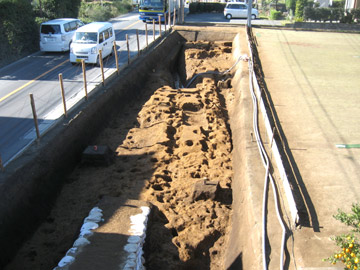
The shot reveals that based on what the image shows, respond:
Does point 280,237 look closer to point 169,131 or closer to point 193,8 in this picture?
point 169,131

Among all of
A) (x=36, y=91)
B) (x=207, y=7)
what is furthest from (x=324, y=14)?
(x=36, y=91)

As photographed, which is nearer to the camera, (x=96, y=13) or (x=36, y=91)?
(x=36, y=91)

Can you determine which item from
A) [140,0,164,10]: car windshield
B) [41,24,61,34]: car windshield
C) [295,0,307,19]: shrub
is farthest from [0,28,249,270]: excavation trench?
[295,0,307,19]: shrub

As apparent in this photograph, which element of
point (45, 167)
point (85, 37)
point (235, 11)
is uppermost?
point (85, 37)

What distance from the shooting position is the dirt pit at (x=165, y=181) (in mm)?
7156

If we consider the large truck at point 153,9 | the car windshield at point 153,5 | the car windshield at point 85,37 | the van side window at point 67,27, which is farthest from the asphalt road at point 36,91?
the car windshield at point 153,5

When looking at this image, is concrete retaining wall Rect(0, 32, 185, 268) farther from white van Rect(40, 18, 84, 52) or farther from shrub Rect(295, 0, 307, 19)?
shrub Rect(295, 0, 307, 19)

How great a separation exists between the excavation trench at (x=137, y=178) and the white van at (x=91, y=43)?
352 centimetres

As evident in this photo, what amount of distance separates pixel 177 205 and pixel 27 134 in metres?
4.85

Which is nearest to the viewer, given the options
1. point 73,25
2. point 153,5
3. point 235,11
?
point 73,25

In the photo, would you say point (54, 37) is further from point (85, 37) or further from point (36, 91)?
point (36, 91)

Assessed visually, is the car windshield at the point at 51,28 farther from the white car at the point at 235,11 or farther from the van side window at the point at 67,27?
Result: the white car at the point at 235,11

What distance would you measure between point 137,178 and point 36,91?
295 inches

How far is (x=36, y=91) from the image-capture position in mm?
14719
